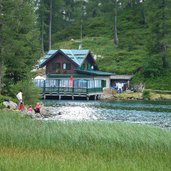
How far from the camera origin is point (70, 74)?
240ft

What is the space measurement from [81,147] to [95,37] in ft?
257

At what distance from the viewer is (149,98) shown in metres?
62.4

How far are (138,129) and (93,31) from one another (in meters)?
81.2

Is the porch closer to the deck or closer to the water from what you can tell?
the deck

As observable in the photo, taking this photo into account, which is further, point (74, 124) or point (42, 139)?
point (74, 124)

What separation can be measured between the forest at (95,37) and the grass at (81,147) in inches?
798

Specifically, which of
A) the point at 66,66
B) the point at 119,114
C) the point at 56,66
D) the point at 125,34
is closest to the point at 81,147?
the point at 119,114

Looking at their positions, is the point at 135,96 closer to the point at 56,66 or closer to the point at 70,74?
the point at 70,74

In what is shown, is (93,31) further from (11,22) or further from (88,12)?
(11,22)

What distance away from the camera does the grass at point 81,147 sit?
500 inches

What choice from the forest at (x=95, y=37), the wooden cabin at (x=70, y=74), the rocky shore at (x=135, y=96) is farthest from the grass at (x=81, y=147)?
the wooden cabin at (x=70, y=74)

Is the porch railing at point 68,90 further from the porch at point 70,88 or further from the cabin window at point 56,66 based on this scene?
the cabin window at point 56,66

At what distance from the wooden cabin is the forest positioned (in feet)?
16.2

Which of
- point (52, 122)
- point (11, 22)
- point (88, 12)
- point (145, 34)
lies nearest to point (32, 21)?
point (11, 22)
